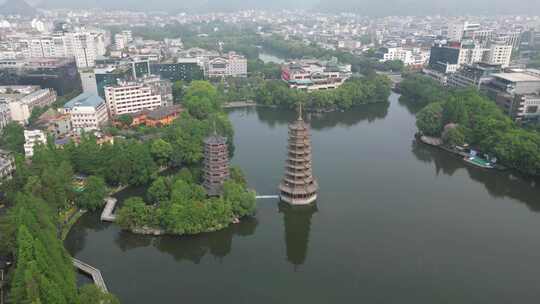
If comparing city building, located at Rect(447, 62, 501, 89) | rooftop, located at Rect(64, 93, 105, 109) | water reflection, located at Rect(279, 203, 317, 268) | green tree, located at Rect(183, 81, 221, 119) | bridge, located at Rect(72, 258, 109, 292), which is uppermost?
city building, located at Rect(447, 62, 501, 89)

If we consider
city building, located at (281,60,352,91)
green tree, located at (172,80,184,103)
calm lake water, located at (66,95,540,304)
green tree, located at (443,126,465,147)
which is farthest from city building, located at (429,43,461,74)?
green tree, located at (172,80,184,103)

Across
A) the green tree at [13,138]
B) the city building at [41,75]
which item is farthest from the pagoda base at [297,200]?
the city building at [41,75]

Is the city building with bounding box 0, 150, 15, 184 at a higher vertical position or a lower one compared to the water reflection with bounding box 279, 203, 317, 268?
higher

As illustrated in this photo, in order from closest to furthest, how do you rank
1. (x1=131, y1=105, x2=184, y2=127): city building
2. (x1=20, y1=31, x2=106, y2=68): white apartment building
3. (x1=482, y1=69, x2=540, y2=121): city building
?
(x1=482, y1=69, x2=540, y2=121): city building < (x1=131, y1=105, x2=184, y2=127): city building < (x1=20, y1=31, x2=106, y2=68): white apartment building

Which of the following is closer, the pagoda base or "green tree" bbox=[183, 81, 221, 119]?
the pagoda base

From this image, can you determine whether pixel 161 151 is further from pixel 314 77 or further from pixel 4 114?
pixel 314 77

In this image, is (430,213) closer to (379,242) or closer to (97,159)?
(379,242)

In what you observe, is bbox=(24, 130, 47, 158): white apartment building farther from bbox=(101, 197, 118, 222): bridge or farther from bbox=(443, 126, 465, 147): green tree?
bbox=(443, 126, 465, 147): green tree

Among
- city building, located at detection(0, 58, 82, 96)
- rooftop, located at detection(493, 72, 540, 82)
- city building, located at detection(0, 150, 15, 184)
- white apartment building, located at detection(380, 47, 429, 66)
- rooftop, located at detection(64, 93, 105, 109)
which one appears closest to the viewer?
city building, located at detection(0, 150, 15, 184)
